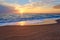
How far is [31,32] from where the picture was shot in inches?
43.2

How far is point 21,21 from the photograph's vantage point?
43.9 inches

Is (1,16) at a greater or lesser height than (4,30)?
greater

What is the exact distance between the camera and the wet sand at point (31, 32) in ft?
3.54

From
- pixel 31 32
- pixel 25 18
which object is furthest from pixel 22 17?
pixel 31 32

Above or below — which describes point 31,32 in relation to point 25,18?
below

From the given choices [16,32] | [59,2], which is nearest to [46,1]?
[59,2]

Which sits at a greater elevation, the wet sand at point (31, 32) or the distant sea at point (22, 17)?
the distant sea at point (22, 17)

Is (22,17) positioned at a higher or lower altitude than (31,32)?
higher

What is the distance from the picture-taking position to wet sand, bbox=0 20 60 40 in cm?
108

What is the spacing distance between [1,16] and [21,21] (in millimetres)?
154

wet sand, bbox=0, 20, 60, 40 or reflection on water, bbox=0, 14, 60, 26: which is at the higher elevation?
reflection on water, bbox=0, 14, 60, 26

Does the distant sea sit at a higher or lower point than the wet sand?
higher

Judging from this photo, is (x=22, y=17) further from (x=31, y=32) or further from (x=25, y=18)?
(x=31, y=32)

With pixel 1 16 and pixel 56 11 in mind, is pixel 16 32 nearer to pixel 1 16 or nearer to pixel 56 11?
pixel 1 16
